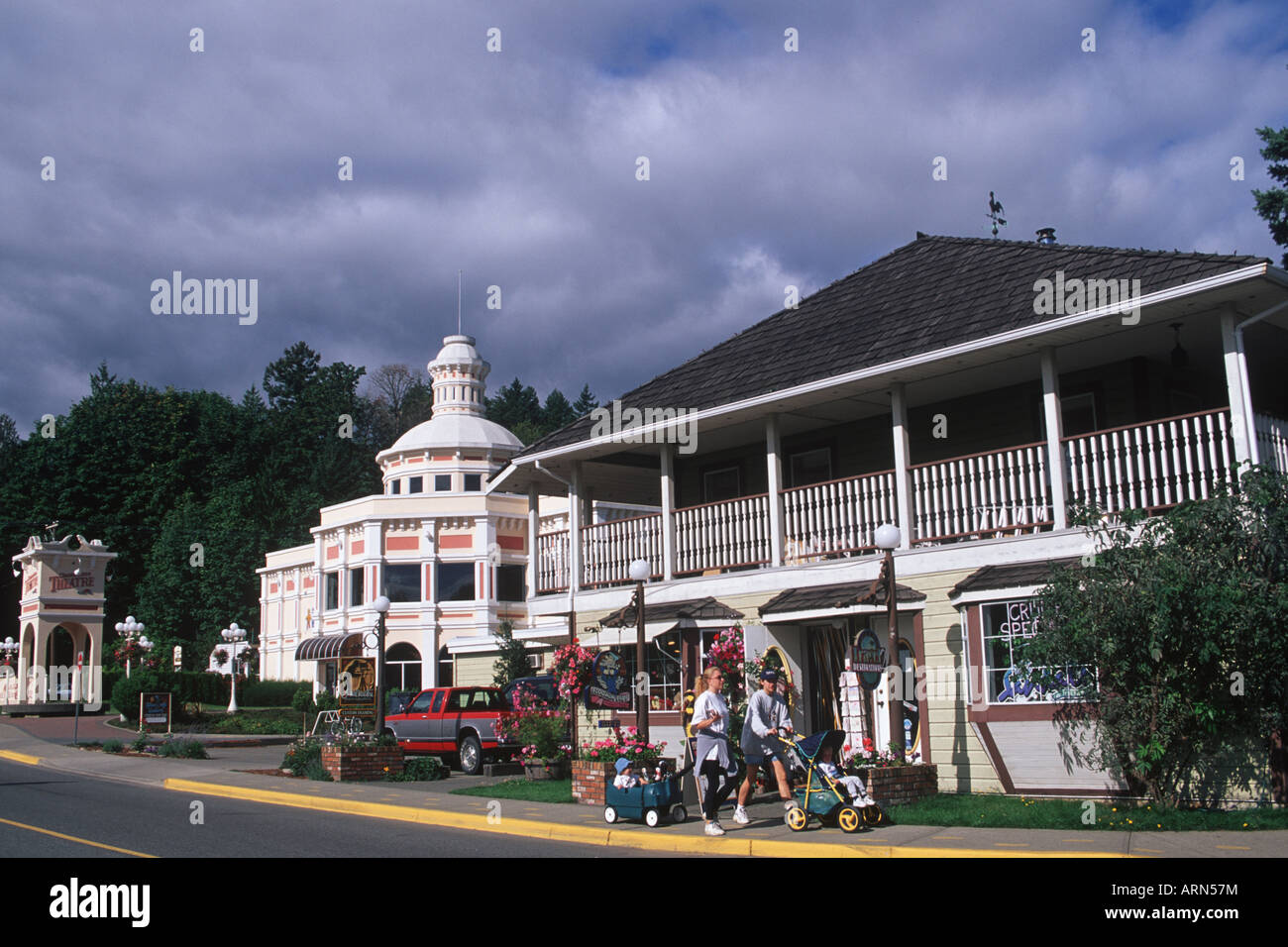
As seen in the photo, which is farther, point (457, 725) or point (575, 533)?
point (457, 725)

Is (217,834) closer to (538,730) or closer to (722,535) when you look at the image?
(538,730)

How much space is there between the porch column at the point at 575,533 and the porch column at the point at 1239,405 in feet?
35.1


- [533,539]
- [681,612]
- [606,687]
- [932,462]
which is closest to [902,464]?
[932,462]

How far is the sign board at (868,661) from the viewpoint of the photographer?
12578mm

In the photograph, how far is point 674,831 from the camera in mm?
12039

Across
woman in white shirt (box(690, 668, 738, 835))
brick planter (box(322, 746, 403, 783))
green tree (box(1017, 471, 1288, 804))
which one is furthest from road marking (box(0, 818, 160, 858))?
green tree (box(1017, 471, 1288, 804))

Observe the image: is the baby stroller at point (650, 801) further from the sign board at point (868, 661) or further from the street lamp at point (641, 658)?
the sign board at point (868, 661)

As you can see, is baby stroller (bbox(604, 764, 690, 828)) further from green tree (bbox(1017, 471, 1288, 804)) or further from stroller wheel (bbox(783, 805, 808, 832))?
green tree (bbox(1017, 471, 1288, 804))

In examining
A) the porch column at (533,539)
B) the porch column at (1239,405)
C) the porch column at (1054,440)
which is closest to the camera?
the porch column at (1239,405)

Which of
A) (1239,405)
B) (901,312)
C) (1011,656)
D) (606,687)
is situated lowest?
(606,687)

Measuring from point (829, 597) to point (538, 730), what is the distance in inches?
232

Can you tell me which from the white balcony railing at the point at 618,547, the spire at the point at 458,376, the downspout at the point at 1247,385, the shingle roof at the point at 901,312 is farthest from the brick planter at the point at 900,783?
the spire at the point at 458,376
